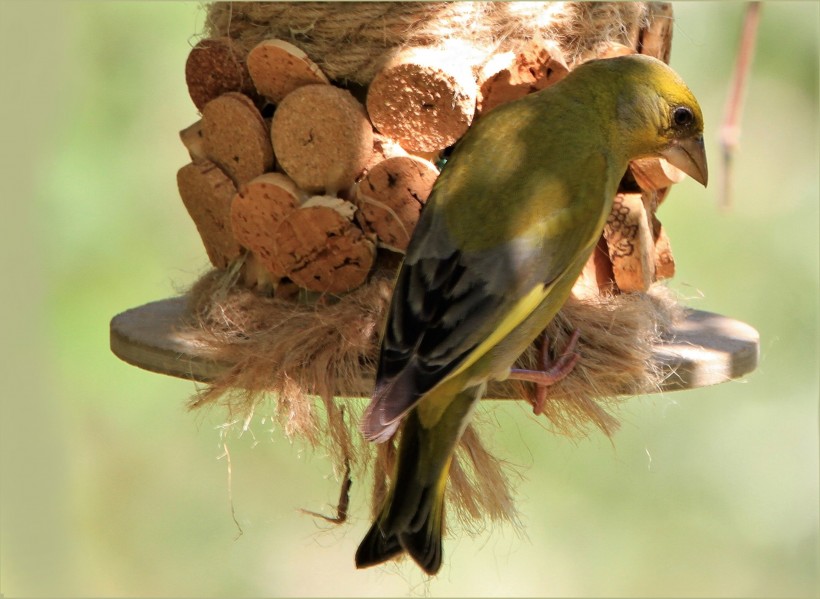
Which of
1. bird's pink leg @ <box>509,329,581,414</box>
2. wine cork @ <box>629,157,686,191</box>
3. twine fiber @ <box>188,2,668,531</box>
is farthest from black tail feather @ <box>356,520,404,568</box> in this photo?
wine cork @ <box>629,157,686,191</box>

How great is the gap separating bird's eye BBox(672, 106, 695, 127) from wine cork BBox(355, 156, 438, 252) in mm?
539

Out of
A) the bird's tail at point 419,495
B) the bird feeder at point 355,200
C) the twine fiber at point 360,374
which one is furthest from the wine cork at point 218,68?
the bird's tail at point 419,495

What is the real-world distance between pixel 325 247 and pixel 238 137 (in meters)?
0.34

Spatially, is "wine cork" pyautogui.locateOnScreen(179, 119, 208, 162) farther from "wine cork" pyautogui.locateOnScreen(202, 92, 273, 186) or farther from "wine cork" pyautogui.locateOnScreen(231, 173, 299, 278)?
"wine cork" pyautogui.locateOnScreen(231, 173, 299, 278)

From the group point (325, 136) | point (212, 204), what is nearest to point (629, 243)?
point (325, 136)

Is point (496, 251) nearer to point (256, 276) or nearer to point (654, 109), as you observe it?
point (654, 109)

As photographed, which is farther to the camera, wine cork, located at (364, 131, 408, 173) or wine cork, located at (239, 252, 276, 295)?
wine cork, located at (239, 252, 276, 295)

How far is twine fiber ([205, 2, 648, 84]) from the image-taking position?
2.28 m

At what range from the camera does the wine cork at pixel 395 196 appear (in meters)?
2.23

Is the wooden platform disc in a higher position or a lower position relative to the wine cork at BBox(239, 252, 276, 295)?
lower

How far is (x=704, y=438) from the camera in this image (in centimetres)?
419

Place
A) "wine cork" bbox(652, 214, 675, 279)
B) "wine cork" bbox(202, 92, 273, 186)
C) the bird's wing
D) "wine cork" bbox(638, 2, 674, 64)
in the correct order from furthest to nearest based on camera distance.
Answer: "wine cork" bbox(652, 214, 675, 279), "wine cork" bbox(638, 2, 674, 64), "wine cork" bbox(202, 92, 273, 186), the bird's wing

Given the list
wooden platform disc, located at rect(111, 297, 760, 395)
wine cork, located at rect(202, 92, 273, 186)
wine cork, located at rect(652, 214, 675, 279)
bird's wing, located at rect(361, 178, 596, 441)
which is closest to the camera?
bird's wing, located at rect(361, 178, 596, 441)

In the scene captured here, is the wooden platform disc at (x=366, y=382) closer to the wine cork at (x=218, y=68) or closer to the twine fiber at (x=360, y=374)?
the twine fiber at (x=360, y=374)
